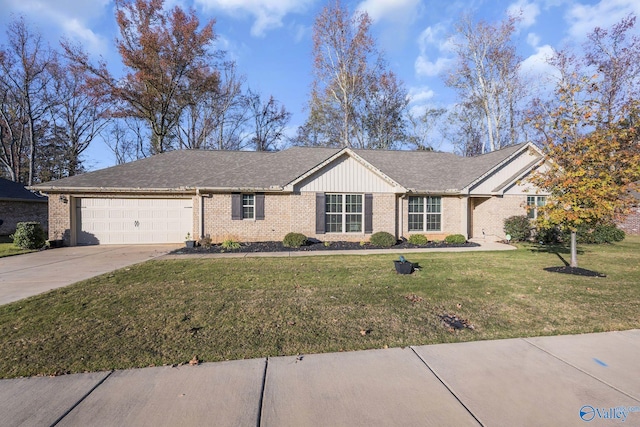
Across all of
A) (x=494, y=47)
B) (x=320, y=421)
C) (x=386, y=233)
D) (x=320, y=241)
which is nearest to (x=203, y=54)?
(x=320, y=241)

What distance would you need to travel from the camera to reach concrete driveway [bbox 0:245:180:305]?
271 inches

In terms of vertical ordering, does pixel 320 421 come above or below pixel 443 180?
below

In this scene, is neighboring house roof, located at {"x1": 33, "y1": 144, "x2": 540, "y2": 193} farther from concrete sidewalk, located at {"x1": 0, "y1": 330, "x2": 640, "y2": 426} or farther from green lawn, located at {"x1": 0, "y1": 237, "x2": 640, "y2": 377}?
concrete sidewalk, located at {"x1": 0, "y1": 330, "x2": 640, "y2": 426}

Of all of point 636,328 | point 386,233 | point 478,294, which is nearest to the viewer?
point 636,328

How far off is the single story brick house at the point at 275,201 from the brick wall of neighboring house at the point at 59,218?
1.6 inches

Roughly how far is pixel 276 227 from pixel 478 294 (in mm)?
9756

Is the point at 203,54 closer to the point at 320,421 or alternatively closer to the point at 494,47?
the point at 494,47

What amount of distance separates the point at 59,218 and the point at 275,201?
980cm

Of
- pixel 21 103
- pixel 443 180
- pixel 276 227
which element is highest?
pixel 21 103

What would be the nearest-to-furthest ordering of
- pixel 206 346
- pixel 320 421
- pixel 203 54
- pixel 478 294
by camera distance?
1. pixel 320 421
2. pixel 206 346
3. pixel 478 294
4. pixel 203 54

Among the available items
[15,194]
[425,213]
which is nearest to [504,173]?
[425,213]

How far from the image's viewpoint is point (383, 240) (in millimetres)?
13727

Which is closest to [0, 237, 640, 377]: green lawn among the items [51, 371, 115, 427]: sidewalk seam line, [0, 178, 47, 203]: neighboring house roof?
[51, 371, 115, 427]: sidewalk seam line

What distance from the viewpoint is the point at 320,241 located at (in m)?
14.3
